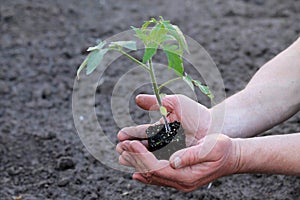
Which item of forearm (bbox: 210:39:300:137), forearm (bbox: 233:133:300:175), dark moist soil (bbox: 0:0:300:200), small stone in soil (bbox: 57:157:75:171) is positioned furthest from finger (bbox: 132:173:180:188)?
small stone in soil (bbox: 57:157:75:171)

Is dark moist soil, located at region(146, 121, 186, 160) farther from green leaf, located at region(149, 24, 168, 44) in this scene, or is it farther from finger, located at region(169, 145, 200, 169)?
green leaf, located at region(149, 24, 168, 44)

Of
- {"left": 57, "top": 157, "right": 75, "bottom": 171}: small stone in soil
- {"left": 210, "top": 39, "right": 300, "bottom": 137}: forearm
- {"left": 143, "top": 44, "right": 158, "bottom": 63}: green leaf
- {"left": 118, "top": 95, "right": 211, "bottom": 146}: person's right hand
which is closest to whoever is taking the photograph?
{"left": 143, "top": 44, "right": 158, "bottom": 63}: green leaf

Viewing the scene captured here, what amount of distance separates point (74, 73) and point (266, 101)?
1.53 meters

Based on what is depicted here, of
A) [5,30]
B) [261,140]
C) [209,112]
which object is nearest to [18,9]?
[5,30]

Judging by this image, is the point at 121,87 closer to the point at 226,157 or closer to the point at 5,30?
the point at 5,30

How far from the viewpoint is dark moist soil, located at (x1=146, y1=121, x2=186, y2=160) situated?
68.1 inches

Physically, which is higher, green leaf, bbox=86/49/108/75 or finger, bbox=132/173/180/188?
green leaf, bbox=86/49/108/75

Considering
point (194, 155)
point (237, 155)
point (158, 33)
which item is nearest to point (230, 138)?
point (237, 155)

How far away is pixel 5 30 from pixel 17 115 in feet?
3.58

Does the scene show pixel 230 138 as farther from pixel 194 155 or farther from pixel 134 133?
pixel 134 133

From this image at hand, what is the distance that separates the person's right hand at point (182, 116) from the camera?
5.89 feet

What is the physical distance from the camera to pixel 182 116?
1840mm

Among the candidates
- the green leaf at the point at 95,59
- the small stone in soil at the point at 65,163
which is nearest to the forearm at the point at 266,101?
the green leaf at the point at 95,59

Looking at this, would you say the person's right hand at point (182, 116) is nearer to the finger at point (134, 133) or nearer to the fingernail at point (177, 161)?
the finger at point (134, 133)
